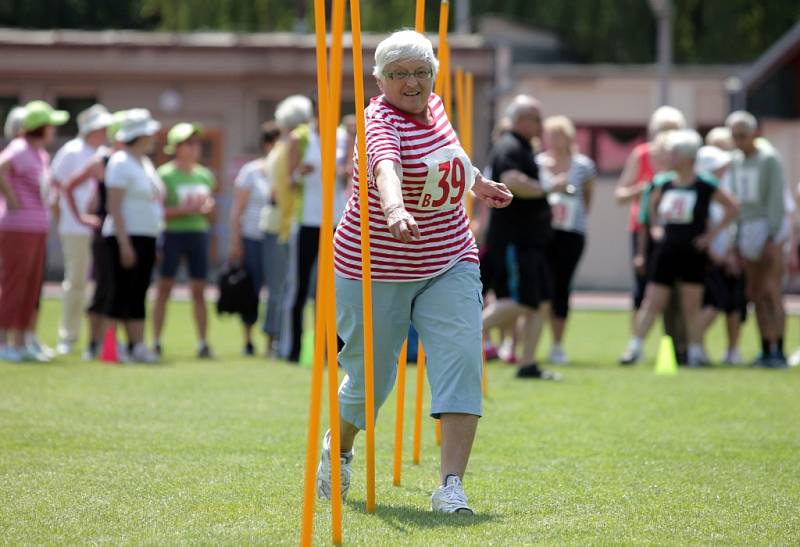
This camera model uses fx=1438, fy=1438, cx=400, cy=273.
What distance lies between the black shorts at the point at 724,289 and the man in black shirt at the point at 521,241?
2.84m

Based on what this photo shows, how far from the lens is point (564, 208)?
41.4 feet

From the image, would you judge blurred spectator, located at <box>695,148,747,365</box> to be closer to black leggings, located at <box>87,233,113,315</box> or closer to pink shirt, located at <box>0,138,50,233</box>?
black leggings, located at <box>87,233,113,315</box>

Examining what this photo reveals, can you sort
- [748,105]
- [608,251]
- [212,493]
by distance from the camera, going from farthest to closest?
[608,251] < [748,105] < [212,493]

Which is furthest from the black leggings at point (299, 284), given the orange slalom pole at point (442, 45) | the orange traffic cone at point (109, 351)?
the orange slalom pole at point (442, 45)

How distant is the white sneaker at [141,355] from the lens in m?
12.3

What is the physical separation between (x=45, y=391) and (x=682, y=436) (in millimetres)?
4363

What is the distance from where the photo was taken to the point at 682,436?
8.07m

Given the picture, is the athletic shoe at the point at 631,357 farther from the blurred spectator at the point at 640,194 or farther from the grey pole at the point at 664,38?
the grey pole at the point at 664,38

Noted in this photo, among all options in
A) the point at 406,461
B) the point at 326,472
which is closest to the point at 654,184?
the point at 406,461

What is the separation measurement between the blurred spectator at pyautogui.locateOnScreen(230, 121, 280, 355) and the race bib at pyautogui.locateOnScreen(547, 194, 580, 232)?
267cm

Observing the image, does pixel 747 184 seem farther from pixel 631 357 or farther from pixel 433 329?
pixel 433 329

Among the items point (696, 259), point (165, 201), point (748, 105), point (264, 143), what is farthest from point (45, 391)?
point (748, 105)

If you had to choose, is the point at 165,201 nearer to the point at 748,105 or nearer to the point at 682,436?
the point at 682,436

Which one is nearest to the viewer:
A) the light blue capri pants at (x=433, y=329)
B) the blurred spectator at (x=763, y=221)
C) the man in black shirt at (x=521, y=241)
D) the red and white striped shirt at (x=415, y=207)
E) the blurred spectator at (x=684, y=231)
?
the red and white striped shirt at (x=415, y=207)
